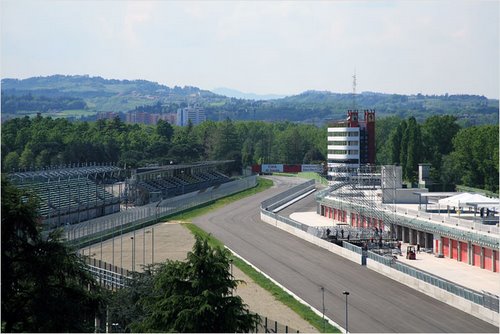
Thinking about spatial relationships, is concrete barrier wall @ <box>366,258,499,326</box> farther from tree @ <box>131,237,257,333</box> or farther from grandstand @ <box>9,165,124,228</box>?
grandstand @ <box>9,165,124,228</box>

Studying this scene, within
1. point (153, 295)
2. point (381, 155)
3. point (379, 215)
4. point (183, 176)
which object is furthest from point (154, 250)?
point (381, 155)

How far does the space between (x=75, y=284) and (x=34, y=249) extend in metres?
1.40

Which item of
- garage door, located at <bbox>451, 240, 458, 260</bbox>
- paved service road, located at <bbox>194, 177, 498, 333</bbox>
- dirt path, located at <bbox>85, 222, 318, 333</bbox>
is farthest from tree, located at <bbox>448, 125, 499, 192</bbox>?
garage door, located at <bbox>451, 240, 458, 260</bbox>

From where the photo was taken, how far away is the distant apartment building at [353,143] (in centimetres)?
8594

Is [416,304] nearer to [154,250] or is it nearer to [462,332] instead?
[462,332]

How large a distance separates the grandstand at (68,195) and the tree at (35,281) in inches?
1135

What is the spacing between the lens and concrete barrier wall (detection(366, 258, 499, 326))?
28.8m

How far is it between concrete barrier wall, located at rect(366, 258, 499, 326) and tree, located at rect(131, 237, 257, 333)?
31.8 ft

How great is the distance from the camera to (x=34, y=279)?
67.3 ft

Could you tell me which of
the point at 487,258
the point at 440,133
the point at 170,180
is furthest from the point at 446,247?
the point at 440,133

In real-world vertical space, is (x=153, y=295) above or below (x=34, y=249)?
A: below

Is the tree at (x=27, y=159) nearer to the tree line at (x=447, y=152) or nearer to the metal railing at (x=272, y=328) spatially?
the tree line at (x=447, y=152)

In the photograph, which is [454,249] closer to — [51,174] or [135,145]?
[51,174]

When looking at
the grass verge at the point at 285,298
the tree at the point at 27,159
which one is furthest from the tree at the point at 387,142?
the grass verge at the point at 285,298
